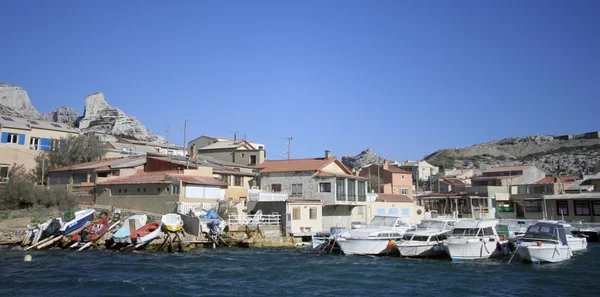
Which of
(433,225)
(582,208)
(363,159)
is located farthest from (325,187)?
(363,159)

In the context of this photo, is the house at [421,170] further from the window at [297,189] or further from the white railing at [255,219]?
the white railing at [255,219]

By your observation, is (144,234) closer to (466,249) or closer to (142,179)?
(142,179)

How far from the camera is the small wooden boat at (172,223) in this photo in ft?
111

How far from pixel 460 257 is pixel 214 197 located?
21.9m

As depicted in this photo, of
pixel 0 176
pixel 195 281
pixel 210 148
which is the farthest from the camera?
pixel 210 148

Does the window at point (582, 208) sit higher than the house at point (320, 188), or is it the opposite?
the house at point (320, 188)

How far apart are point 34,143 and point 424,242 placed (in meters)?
46.4

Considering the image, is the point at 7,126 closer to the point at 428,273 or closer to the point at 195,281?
the point at 195,281

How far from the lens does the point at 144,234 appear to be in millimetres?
32812

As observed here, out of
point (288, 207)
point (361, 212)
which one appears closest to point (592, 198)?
point (361, 212)

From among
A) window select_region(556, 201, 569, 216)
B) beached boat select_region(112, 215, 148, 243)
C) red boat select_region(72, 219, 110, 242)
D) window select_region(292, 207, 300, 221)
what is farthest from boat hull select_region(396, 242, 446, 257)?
window select_region(556, 201, 569, 216)

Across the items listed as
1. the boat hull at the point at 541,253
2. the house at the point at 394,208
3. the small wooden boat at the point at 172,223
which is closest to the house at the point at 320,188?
the house at the point at 394,208

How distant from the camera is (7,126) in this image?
51.0 metres

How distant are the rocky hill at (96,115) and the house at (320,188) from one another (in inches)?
2330
